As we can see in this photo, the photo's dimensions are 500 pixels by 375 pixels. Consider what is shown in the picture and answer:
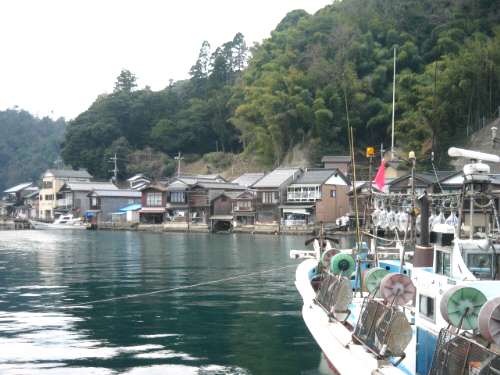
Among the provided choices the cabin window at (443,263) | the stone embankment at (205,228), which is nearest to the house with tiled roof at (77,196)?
the stone embankment at (205,228)

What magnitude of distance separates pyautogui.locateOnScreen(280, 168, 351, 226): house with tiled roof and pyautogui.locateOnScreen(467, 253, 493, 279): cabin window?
169ft

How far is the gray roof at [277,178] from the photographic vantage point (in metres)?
64.6

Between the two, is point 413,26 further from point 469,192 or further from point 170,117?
point 469,192

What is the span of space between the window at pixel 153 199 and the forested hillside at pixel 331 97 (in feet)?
46.0

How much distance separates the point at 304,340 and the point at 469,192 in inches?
252

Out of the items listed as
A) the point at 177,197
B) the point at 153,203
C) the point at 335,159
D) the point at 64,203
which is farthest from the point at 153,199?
the point at 335,159

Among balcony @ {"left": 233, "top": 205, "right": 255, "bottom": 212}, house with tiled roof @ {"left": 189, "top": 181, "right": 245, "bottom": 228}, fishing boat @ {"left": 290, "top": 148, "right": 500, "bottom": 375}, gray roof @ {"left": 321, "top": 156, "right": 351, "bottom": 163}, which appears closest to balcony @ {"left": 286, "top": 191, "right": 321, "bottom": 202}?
balcony @ {"left": 233, "top": 205, "right": 255, "bottom": 212}

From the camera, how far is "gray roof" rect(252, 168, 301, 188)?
64.6 meters

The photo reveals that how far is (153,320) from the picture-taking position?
54.1ft

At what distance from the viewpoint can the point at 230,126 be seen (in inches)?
3792

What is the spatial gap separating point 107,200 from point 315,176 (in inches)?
1313

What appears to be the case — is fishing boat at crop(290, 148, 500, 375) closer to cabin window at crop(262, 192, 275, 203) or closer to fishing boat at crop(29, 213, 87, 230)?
cabin window at crop(262, 192, 275, 203)

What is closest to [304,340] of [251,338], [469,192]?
[251,338]

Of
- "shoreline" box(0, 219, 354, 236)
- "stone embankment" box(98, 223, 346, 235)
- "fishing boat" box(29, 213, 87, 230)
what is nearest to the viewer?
"shoreline" box(0, 219, 354, 236)
